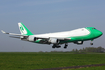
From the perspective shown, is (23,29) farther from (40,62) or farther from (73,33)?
(40,62)

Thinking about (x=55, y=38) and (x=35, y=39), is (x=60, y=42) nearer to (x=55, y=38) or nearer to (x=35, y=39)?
(x=55, y=38)

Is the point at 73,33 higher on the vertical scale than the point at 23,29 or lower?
lower

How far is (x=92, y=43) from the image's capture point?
204 feet

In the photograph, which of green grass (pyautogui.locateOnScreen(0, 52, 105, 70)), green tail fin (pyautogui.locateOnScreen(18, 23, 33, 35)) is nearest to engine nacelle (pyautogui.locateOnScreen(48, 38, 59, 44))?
green tail fin (pyautogui.locateOnScreen(18, 23, 33, 35))

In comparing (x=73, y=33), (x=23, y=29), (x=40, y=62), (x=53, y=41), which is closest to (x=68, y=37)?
(x=73, y=33)

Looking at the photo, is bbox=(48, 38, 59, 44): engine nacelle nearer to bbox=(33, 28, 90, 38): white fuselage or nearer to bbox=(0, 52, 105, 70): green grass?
bbox=(33, 28, 90, 38): white fuselage

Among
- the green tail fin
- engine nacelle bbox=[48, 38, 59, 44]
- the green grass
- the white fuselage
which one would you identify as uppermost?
the green tail fin

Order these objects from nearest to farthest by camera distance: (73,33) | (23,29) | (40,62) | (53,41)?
1. (40,62)
2. (73,33)
3. (53,41)
4. (23,29)

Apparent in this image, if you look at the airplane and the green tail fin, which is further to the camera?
the green tail fin

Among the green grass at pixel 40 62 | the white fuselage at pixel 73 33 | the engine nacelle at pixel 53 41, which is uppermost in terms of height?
the white fuselage at pixel 73 33

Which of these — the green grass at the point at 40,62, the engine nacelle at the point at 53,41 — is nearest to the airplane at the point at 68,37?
the engine nacelle at the point at 53,41

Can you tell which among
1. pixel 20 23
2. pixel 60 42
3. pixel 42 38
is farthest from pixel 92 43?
pixel 20 23

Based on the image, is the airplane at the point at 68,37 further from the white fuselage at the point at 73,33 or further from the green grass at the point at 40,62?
the green grass at the point at 40,62

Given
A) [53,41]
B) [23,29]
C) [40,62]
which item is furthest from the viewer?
[23,29]
